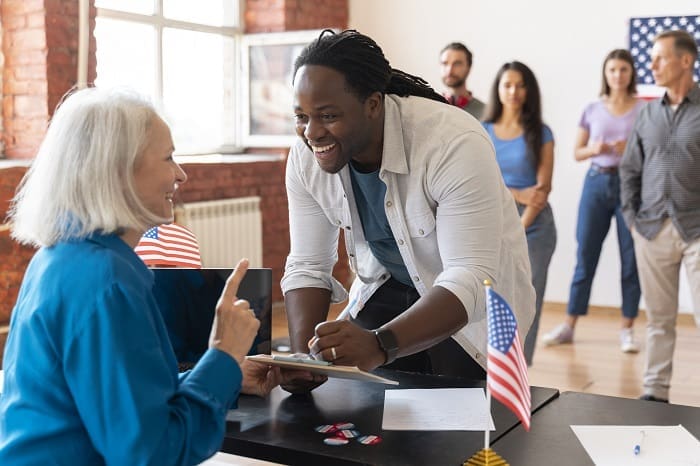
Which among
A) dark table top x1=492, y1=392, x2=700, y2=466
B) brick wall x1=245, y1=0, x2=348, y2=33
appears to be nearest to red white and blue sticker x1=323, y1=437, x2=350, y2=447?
dark table top x1=492, y1=392, x2=700, y2=466

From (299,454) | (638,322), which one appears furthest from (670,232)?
(299,454)

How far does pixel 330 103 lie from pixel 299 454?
0.72 metres

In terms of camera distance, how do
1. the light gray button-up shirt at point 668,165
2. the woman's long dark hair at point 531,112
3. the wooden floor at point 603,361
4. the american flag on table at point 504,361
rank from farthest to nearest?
1. the woman's long dark hair at point 531,112
2. the wooden floor at point 603,361
3. the light gray button-up shirt at point 668,165
4. the american flag on table at point 504,361

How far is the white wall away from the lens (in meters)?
5.88

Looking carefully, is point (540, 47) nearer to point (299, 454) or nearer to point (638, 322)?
point (638, 322)

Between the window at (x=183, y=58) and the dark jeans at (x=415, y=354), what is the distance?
301cm

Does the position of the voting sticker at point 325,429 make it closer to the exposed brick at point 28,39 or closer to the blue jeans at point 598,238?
the exposed brick at point 28,39

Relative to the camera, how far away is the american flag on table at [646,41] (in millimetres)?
5680

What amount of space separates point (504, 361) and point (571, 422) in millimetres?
345

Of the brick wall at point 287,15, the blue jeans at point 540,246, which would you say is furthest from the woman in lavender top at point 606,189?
the brick wall at point 287,15

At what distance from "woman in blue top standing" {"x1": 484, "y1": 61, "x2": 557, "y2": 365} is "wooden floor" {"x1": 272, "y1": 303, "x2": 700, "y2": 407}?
0.94ft

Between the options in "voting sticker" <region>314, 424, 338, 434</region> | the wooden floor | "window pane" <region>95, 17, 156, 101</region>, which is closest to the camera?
"voting sticker" <region>314, 424, 338, 434</region>

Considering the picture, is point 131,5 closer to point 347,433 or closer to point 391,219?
point 391,219

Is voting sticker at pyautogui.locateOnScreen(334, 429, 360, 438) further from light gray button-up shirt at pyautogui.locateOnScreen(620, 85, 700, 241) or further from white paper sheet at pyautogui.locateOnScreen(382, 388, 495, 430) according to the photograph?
light gray button-up shirt at pyautogui.locateOnScreen(620, 85, 700, 241)
